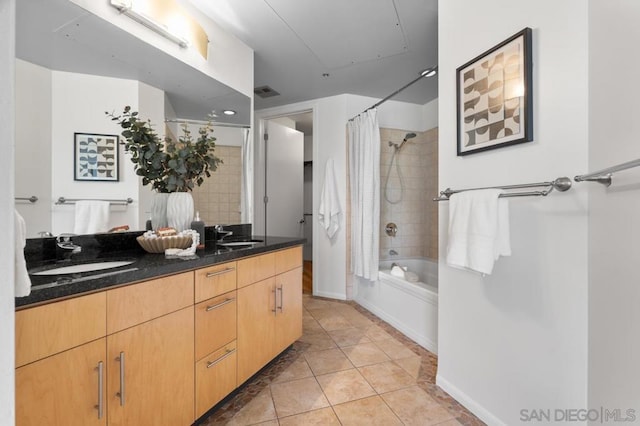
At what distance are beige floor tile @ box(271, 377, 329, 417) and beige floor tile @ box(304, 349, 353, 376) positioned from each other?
13cm

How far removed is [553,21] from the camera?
3.63 feet

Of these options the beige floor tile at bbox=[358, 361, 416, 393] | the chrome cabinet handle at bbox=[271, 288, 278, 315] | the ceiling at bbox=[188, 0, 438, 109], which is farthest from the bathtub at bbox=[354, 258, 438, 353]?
the ceiling at bbox=[188, 0, 438, 109]

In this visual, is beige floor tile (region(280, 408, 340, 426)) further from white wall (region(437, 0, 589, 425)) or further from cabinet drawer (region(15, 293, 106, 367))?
cabinet drawer (region(15, 293, 106, 367))

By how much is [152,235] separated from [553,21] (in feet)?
6.77

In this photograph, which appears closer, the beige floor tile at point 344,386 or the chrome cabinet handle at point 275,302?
the beige floor tile at point 344,386

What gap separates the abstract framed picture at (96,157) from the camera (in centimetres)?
137

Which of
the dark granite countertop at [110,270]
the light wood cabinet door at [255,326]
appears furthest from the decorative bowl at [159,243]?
the light wood cabinet door at [255,326]

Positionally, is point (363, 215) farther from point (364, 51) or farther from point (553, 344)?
point (553, 344)

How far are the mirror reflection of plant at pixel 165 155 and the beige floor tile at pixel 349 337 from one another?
164cm

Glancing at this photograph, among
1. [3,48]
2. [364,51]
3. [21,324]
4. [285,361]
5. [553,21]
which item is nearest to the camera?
[3,48]

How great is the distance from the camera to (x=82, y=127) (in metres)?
1.38

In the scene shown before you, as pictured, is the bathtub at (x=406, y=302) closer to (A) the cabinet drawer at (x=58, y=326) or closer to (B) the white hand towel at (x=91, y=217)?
(A) the cabinet drawer at (x=58, y=326)

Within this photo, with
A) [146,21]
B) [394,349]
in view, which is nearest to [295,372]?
[394,349]

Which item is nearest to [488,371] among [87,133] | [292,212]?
[87,133]
